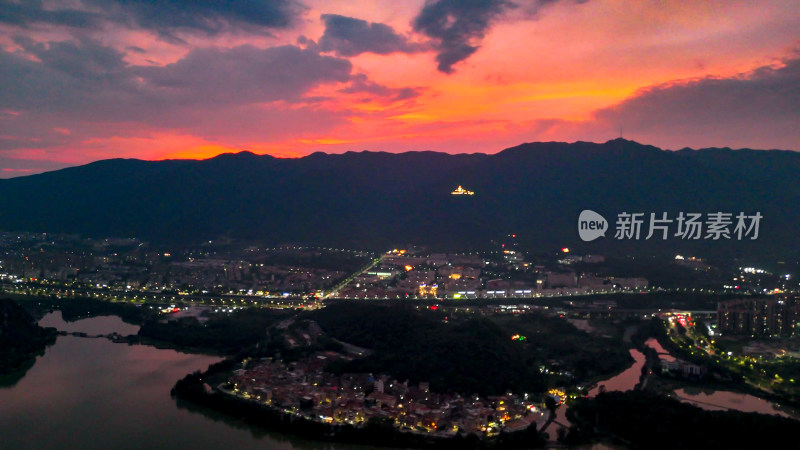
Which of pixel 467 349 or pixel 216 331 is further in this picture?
pixel 216 331

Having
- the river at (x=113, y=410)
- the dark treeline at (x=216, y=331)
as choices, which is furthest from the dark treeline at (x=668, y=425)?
the dark treeline at (x=216, y=331)

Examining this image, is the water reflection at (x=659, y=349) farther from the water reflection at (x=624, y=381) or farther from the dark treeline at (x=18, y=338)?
the dark treeline at (x=18, y=338)

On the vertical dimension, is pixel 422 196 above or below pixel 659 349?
above

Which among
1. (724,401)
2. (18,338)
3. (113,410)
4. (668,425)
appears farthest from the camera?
(18,338)

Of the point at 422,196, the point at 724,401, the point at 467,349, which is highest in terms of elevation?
the point at 422,196

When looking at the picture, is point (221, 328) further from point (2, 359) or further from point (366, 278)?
point (366, 278)

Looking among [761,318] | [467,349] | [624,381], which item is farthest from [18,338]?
[761,318]

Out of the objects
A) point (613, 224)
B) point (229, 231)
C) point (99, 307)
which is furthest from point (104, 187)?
point (613, 224)

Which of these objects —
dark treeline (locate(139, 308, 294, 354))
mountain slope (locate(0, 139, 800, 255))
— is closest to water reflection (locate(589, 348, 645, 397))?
dark treeline (locate(139, 308, 294, 354))

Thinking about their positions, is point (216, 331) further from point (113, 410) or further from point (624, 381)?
point (624, 381)
